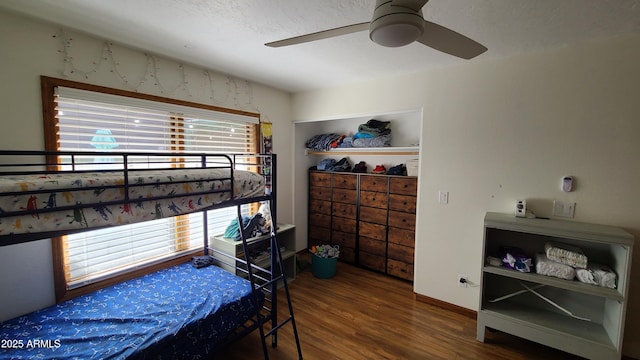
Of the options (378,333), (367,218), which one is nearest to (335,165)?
(367,218)

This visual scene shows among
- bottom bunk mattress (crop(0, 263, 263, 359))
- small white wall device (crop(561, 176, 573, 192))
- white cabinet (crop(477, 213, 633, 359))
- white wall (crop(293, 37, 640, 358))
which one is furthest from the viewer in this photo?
small white wall device (crop(561, 176, 573, 192))

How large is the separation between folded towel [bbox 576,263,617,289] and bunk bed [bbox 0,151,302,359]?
2.32 meters

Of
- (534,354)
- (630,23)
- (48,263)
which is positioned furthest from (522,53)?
(48,263)

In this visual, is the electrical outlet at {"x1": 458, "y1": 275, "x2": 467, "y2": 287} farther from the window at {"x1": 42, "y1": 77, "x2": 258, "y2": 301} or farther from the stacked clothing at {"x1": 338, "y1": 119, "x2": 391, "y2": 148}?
the window at {"x1": 42, "y1": 77, "x2": 258, "y2": 301}

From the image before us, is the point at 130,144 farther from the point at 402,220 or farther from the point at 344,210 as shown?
the point at 402,220

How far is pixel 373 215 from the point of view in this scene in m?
3.51

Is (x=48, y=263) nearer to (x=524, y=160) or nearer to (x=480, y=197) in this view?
(x=480, y=197)

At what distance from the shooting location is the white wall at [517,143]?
1.99 m

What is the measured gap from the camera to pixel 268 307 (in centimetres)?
259

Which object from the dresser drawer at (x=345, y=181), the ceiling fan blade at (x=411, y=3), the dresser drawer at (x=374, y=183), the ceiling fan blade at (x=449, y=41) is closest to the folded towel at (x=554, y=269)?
the dresser drawer at (x=374, y=183)

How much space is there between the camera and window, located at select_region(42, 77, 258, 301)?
1962mm

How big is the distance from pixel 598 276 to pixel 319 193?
9.66 ft

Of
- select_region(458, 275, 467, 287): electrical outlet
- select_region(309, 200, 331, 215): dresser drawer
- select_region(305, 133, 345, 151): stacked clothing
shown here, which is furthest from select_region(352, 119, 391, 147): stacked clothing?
select_region(458, 275, 467, 287): electrical outlet

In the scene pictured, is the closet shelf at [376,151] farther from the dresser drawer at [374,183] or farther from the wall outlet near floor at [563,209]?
the wall outlet near floor at [563,209]
